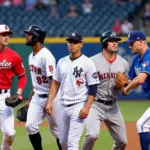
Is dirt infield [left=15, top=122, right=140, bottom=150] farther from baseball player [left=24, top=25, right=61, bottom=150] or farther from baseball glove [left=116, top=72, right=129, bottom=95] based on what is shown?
baseball glove [left=116, top=72, right=129, bottom=95]

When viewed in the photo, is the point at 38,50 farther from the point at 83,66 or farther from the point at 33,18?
the point at 33,18

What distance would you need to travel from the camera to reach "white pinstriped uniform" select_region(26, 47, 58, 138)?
825 cm

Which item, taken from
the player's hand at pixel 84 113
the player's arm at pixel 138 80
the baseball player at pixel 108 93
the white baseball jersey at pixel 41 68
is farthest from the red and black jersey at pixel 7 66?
the player's arm at pixel 138 80

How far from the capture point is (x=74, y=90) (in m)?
7.44

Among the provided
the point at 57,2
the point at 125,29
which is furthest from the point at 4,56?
the point at 57,2

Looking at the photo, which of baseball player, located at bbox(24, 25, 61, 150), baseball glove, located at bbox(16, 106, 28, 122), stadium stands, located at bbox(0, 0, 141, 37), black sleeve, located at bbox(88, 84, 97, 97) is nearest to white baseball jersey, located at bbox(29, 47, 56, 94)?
baseball player, located at bbox(24, 25, 61, 150)

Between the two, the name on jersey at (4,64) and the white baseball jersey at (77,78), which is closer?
the white baseball jersey at (77,78)

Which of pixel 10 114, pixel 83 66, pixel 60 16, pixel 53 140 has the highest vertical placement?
pixel 60 16

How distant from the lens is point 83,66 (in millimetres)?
7426

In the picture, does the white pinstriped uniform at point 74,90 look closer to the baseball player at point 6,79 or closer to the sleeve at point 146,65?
the sleeve at point 146,65

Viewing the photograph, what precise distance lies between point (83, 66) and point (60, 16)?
13.2 m

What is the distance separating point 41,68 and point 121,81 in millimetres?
1293

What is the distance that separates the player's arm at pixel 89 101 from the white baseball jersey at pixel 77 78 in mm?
67

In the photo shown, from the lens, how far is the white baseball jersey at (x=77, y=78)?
24.4 feet
